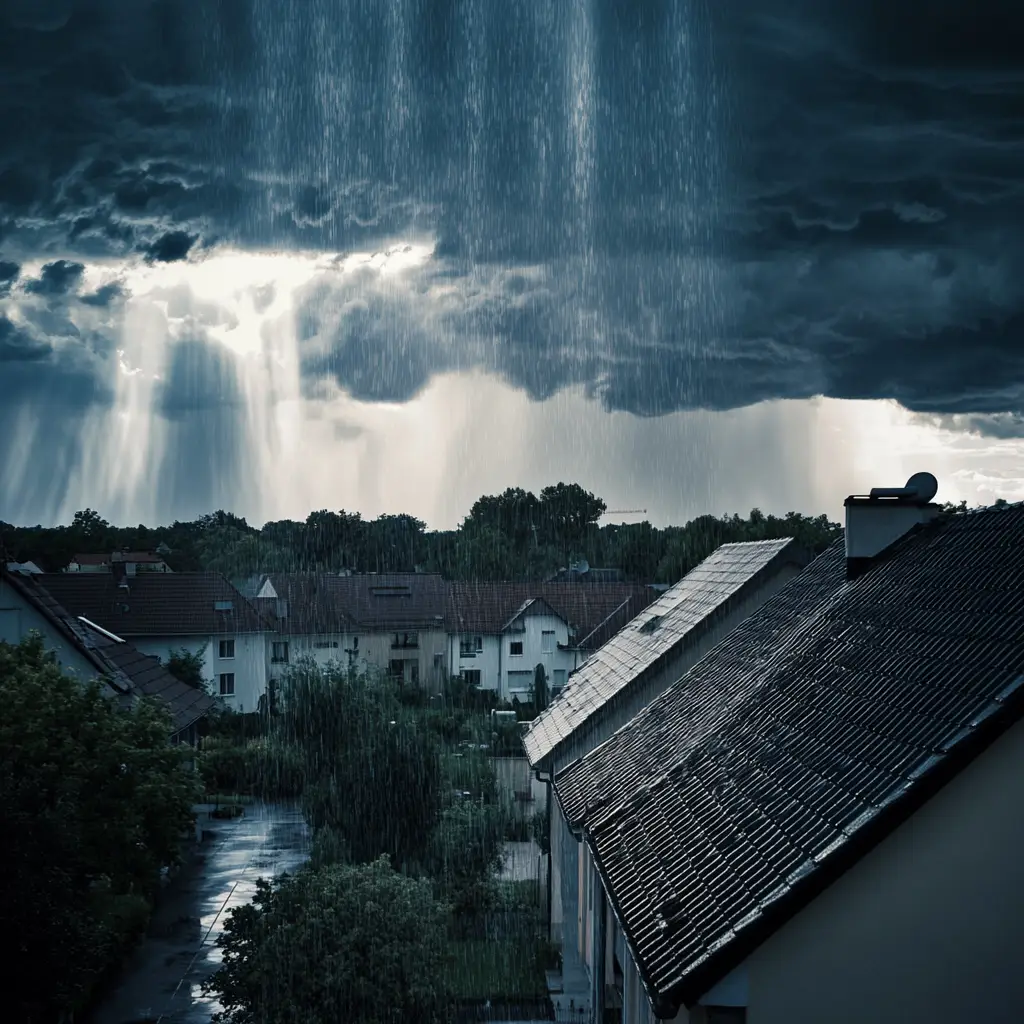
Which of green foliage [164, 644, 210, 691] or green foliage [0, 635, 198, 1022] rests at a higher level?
green foliage [164, 644, 210, 691]

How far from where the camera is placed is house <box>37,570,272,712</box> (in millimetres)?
47125

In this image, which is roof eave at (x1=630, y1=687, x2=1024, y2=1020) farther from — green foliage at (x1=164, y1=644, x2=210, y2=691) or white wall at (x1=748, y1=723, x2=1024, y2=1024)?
green foliage at (x1=164, y1=644, x2=210, y2=691)

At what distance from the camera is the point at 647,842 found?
8547 millimetres

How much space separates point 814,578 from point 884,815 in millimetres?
8083

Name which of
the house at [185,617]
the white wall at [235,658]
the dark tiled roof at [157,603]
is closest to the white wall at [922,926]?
the house at [185,617]

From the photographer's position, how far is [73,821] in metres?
14.4

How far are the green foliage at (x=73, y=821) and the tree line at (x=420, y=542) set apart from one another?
6519 centimetres

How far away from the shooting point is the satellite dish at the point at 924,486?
38.3 ft

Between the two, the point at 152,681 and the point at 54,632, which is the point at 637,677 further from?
the point at 152,681

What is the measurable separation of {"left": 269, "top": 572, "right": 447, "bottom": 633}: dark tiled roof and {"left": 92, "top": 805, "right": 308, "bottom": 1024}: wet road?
25610mm

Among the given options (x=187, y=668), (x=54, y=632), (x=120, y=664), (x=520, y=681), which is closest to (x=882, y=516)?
(x=54, y=632)

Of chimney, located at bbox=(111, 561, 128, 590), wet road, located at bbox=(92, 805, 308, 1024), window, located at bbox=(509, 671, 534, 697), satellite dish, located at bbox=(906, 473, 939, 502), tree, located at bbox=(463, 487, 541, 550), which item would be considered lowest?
wet road, located at bbox=(92, 805, 308, 1024)

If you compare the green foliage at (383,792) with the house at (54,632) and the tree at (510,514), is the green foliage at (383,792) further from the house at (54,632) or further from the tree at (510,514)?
the tree at (510,514)

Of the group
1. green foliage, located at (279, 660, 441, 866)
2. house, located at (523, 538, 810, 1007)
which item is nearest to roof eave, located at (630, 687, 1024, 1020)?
house, located at (523, 538, 810, 1007)
